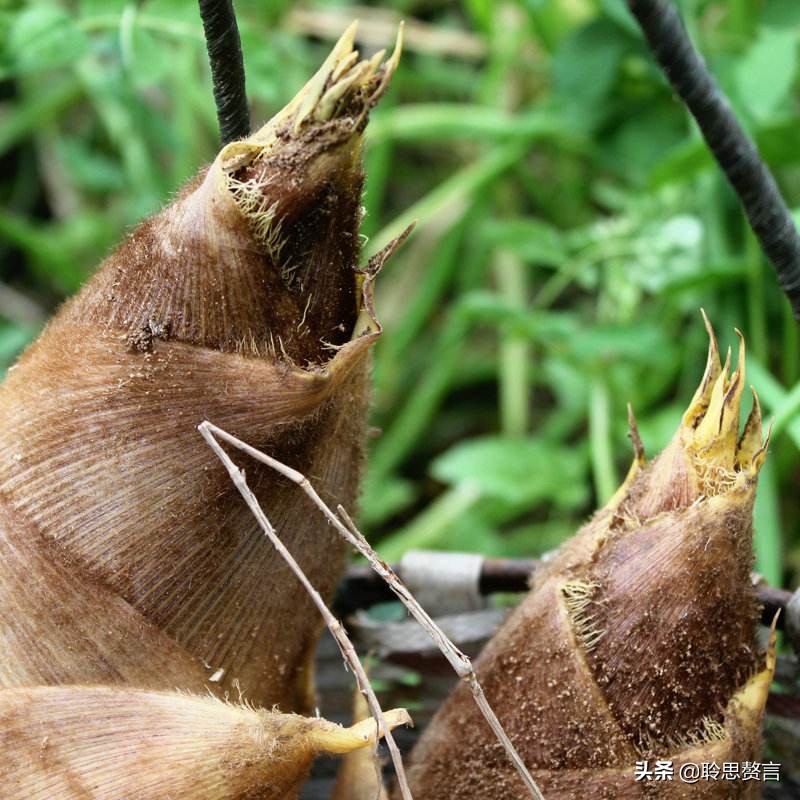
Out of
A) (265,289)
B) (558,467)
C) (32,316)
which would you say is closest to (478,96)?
(558,467)

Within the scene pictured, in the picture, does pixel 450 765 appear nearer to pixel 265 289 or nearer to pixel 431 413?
pixel 265 289

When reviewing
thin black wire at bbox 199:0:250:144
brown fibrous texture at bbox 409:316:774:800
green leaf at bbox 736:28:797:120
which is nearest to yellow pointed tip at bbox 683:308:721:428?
brown fibrous texture at bbox 409:316:774:800

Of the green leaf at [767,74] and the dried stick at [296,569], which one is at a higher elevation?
the green leaf at [767,74]

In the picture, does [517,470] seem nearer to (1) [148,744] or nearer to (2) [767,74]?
(2) [767,74]

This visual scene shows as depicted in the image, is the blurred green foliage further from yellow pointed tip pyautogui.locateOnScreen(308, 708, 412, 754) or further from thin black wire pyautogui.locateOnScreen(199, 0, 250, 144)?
yellow pointed tip pyautogui.locateOnScreen(308, 708, 412, 754)

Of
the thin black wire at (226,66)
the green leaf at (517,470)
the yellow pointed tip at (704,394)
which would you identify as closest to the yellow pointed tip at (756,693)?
the yellow pointed tip at (704,394)

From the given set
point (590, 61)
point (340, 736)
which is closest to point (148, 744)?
point (340, 736)

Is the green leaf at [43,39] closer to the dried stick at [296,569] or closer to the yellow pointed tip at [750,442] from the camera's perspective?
the dried stick at [296,569]
